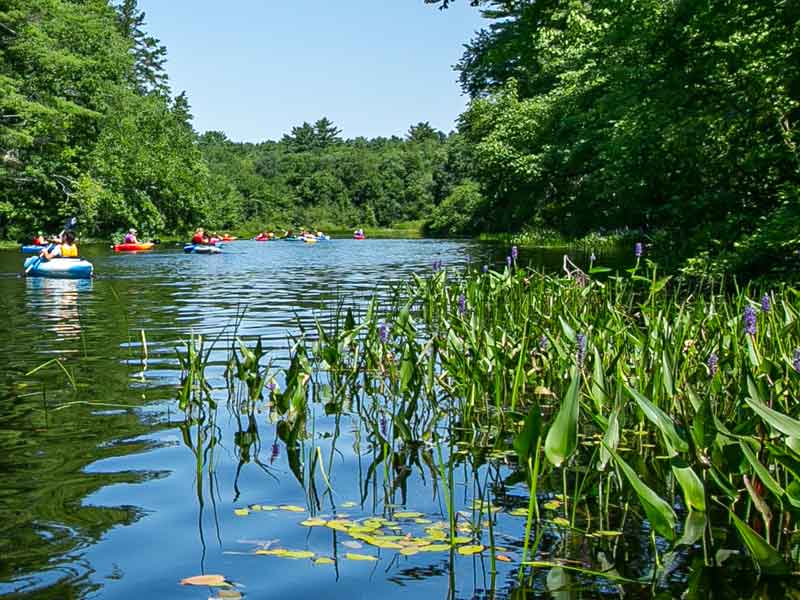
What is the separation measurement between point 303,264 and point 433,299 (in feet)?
65.0

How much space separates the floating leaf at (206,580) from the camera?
3264 millimetres

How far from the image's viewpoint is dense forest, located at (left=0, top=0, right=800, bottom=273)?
1304 centimetres

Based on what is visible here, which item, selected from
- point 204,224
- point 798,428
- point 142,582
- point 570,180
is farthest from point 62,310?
point 204,224

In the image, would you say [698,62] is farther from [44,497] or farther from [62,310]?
[44,497]

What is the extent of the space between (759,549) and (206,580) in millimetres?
1942

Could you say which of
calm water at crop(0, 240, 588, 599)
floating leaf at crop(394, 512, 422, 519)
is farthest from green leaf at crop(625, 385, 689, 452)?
floating leaf at crop(394, 512, 422, 519)

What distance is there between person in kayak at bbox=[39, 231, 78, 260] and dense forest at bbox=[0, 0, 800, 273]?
11306 mm

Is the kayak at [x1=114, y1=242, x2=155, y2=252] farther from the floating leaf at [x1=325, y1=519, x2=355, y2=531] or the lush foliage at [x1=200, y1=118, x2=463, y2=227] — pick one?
the lush foliage at [x1=200, y1=118, x2=463, y2=227]

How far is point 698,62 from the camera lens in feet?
44.4

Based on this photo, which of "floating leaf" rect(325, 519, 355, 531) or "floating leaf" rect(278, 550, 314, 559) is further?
"floating leaf" rect(325, 519, 355, 531)

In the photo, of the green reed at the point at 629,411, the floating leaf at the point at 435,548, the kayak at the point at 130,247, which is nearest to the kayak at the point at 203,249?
the kayak at the point at 130,247

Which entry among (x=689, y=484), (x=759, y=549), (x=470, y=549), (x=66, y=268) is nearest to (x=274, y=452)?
(x=470, y=549)

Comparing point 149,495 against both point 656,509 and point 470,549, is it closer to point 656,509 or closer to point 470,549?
point 470,549

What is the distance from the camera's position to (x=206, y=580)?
A: 10.8 feet
